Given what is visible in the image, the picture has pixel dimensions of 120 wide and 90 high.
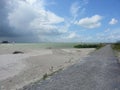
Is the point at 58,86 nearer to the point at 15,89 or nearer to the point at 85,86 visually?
the point at 85,86

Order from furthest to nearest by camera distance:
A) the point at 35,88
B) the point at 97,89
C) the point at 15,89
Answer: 1. the point at 15,89
2. the point at 35,88
3. the point at 97,89

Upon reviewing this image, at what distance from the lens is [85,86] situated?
10.3m

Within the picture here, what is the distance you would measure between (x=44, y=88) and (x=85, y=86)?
204cm


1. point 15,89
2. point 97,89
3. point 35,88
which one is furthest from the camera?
point 15,89

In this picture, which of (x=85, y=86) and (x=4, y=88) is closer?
(x=85, y=86)

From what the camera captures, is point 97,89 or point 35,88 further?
point 35,88

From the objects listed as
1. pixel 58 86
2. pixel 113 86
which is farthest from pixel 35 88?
pixel 113 86

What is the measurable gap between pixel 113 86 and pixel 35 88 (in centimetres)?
389

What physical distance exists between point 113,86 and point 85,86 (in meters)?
1.41

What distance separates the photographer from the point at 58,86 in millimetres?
10430

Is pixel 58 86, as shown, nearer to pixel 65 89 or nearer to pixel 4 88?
pixel 65 89

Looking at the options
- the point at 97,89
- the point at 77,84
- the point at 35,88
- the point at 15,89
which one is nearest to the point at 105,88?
the point at 97,89

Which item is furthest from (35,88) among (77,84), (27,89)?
(77,84)

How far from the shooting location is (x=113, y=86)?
10.3 m
